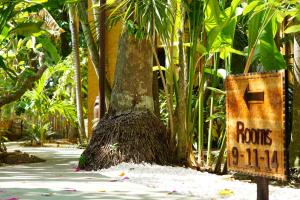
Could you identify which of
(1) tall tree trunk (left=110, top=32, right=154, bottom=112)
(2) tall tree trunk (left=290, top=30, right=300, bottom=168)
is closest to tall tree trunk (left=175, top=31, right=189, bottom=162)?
(1) tall tree trunk (left=110, top=32, right=154, bottom=112)

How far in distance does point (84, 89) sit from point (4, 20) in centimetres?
1382

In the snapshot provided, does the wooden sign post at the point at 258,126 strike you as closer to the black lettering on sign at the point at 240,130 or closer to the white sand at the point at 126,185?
the black lettering on sign at the point at 240,130

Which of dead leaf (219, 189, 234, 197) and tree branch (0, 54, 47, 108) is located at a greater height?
tree branch (0, 54, 47, 108)

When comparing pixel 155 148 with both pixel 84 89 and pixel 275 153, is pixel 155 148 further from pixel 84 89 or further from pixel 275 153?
pixel 84 89

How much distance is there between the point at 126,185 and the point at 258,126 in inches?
111

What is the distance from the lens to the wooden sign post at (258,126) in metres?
3.15

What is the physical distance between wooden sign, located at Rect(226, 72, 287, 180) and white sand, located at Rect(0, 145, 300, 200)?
1620mm

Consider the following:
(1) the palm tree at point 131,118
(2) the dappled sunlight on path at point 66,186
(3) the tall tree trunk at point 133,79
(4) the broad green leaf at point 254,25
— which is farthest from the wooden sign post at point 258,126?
(3) the tall tree trunk at point 133,79

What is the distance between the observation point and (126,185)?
19.2 ft

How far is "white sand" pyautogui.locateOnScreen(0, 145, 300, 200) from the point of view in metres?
5.10

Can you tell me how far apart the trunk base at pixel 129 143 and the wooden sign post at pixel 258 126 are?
3.71 meters

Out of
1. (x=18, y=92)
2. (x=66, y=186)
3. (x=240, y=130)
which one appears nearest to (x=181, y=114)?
(x=66, y=186)

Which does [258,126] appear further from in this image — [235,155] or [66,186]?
[66,186]

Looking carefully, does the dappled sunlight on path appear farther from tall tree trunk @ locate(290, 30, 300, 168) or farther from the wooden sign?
tall tree trunk @ locate(290, 30, 300, 168)
